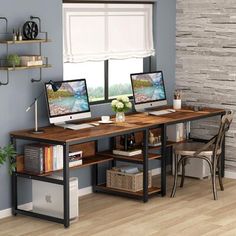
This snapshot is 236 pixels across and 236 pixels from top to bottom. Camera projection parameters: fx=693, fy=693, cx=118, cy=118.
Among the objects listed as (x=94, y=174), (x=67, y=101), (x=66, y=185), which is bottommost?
(x=94, y=174)

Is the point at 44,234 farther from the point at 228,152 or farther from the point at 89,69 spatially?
the point at 228,152

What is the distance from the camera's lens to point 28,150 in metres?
5.76

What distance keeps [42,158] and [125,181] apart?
1097 millimetres

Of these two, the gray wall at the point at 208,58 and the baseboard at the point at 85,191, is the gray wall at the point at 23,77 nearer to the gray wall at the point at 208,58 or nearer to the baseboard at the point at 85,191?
the baseboard at the point at 85,191

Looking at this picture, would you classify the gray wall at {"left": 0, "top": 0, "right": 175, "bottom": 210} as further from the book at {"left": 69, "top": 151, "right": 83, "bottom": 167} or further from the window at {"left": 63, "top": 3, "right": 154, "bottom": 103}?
the book at {"left": 69, "top": 151, "right": 83, "bottom": 167}

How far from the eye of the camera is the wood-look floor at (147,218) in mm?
5492

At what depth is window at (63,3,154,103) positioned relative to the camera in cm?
643

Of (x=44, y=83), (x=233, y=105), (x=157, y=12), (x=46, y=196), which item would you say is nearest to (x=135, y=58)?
(x=157, y=12)

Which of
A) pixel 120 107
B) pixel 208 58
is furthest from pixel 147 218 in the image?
pixel 208 58

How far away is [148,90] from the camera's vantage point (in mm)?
6922

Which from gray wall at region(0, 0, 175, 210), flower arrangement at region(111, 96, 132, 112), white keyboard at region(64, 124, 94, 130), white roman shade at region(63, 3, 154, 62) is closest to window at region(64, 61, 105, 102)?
white roman shade at region(63, 3, 154, 62)

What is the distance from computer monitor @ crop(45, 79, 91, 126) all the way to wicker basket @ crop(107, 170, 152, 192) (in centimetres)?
69

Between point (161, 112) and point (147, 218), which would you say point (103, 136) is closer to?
point (147, 218)

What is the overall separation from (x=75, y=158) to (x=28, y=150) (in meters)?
0.43
